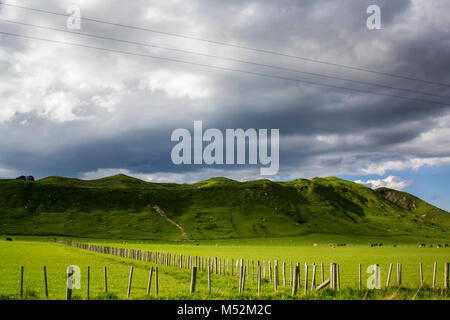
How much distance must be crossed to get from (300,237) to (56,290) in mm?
164981

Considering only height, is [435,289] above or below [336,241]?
above

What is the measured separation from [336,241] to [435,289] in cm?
15871

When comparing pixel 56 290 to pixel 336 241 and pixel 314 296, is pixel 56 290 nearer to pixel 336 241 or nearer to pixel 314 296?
pixel 314 296

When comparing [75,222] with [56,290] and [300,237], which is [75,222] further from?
[56,290]

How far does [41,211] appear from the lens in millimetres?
195375
